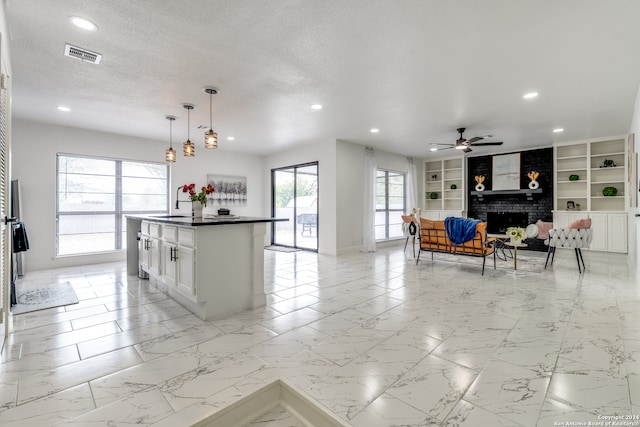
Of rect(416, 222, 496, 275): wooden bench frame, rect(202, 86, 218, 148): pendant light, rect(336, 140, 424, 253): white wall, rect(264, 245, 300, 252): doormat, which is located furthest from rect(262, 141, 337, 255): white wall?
rect(202, 86, 218, 148): pendant light

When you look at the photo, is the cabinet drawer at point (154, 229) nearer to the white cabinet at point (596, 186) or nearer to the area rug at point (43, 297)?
the area rug at point (43, 297)

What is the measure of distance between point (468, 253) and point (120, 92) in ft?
18.3

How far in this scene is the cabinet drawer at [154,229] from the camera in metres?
3.73

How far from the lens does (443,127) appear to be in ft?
18.7

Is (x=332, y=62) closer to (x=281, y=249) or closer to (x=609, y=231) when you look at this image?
(x=281, y=249)

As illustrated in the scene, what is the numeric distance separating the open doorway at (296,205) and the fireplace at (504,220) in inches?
192

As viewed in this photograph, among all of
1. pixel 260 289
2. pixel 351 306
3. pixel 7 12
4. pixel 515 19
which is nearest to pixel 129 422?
pixel 260 289

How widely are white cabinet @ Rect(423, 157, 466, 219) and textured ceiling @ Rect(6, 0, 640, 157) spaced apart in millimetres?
3539

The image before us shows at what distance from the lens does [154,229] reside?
12.6ft

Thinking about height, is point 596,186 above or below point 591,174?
below

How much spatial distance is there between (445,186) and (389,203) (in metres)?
2.05

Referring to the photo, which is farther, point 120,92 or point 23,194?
point 23,194

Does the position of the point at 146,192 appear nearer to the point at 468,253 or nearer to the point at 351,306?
the point at 351,306

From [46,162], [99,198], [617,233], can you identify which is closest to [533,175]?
[617,233]
